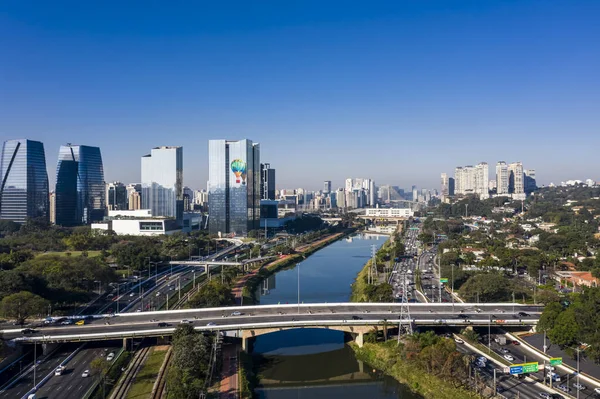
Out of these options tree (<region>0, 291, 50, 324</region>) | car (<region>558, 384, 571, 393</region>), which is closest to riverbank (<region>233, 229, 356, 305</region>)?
tree (<region>0, 291, 50, 324</region>)

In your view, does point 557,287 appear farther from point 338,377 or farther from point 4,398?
point 4,398

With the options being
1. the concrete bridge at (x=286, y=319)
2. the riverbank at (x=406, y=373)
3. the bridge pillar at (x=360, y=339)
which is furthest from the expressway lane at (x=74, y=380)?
the riverbank at (x=406, y=373)

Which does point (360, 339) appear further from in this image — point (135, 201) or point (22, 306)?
point (135, 201)

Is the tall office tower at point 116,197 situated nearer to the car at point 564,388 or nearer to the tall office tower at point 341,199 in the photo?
the tall office tower at point 341,199

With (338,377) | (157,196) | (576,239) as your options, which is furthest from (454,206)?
(338,377)

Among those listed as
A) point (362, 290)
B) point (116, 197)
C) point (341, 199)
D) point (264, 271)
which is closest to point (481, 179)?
point (341, 199)

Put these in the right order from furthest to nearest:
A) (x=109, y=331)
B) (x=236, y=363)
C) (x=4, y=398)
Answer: (x=109, y=331)
(x=236, y=363)
(x=4, y=398)

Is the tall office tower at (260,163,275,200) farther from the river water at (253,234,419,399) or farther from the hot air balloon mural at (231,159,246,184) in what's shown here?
the river water at (253,234,419,399)
